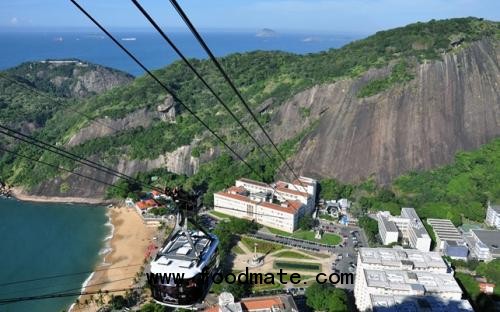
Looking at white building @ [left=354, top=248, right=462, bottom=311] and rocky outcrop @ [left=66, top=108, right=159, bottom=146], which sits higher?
rocky outcrop @ [left=66, top=108, right=159, bottom=146]

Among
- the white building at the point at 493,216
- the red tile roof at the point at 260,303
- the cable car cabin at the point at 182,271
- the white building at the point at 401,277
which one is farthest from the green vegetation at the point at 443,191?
the cable car cabin at the point at 182,271

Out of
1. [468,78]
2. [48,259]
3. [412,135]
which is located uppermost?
[468,78]

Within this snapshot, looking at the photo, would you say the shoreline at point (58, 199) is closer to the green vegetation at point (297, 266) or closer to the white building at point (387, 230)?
the green vegetation at point (297, 266)

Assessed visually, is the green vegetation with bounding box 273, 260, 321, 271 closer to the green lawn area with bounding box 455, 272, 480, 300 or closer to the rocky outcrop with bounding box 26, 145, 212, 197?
the green lawn area with bounding box 455, 272, 480, 300

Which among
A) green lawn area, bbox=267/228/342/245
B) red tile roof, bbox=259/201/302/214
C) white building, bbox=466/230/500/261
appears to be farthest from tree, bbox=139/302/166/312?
white building, bbox=466/230/500/261

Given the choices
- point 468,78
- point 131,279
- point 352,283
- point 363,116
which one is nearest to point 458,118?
point 468,78

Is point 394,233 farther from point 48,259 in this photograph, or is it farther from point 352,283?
point 48,259
